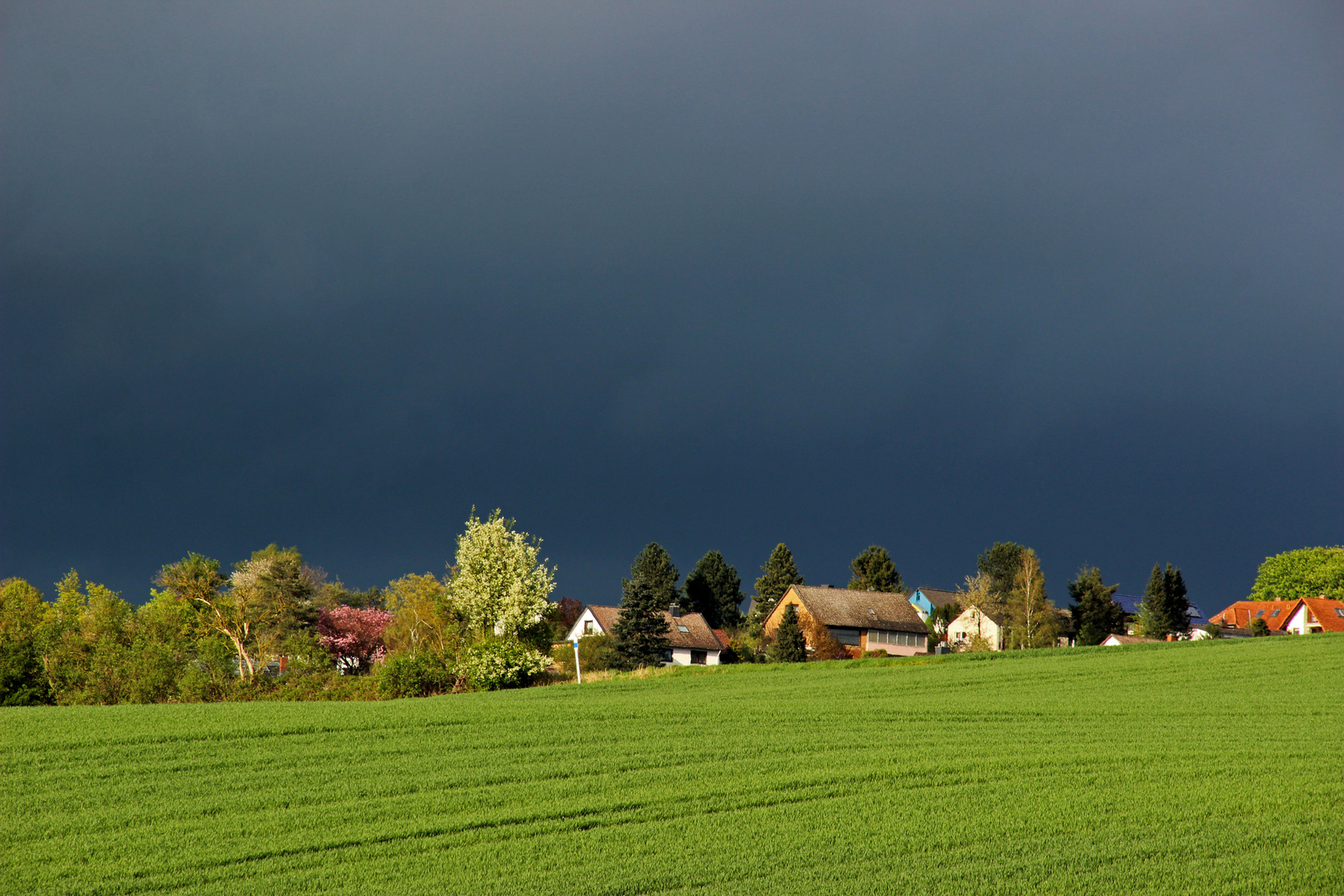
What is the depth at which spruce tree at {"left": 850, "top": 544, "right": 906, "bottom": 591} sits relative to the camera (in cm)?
10681

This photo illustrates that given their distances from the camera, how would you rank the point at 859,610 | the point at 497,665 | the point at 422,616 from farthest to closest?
the point at 859,610 → the point at 422,616 → the point at 497,665

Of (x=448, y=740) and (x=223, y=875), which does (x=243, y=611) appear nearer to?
(x=448, y=740)

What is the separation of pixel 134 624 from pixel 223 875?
35.2m

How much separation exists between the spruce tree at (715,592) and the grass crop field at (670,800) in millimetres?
79844

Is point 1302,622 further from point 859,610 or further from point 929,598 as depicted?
point 859,610

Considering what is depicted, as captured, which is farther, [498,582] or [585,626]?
[585,626]

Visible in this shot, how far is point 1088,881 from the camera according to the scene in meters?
9.66

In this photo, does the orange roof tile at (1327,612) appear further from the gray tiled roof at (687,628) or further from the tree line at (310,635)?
the gray tiled roof at (687,628)

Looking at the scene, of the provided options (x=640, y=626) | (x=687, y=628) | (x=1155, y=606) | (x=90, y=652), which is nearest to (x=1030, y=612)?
(x=1155, y=606)

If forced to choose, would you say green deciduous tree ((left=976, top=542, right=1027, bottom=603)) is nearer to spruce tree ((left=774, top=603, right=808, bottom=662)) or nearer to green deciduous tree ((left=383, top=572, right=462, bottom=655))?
spruce tree ((left=774, top=603, right=808, bottom=662))

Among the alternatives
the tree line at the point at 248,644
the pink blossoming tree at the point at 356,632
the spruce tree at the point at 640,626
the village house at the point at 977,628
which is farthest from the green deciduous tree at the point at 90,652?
the village house at the point at 977,628

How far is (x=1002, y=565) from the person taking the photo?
285 feet

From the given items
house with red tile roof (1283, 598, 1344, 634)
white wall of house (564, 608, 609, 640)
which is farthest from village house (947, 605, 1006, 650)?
house with red tile roof (1283, 598, 1344, 634)

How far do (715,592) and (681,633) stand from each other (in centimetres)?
2828
